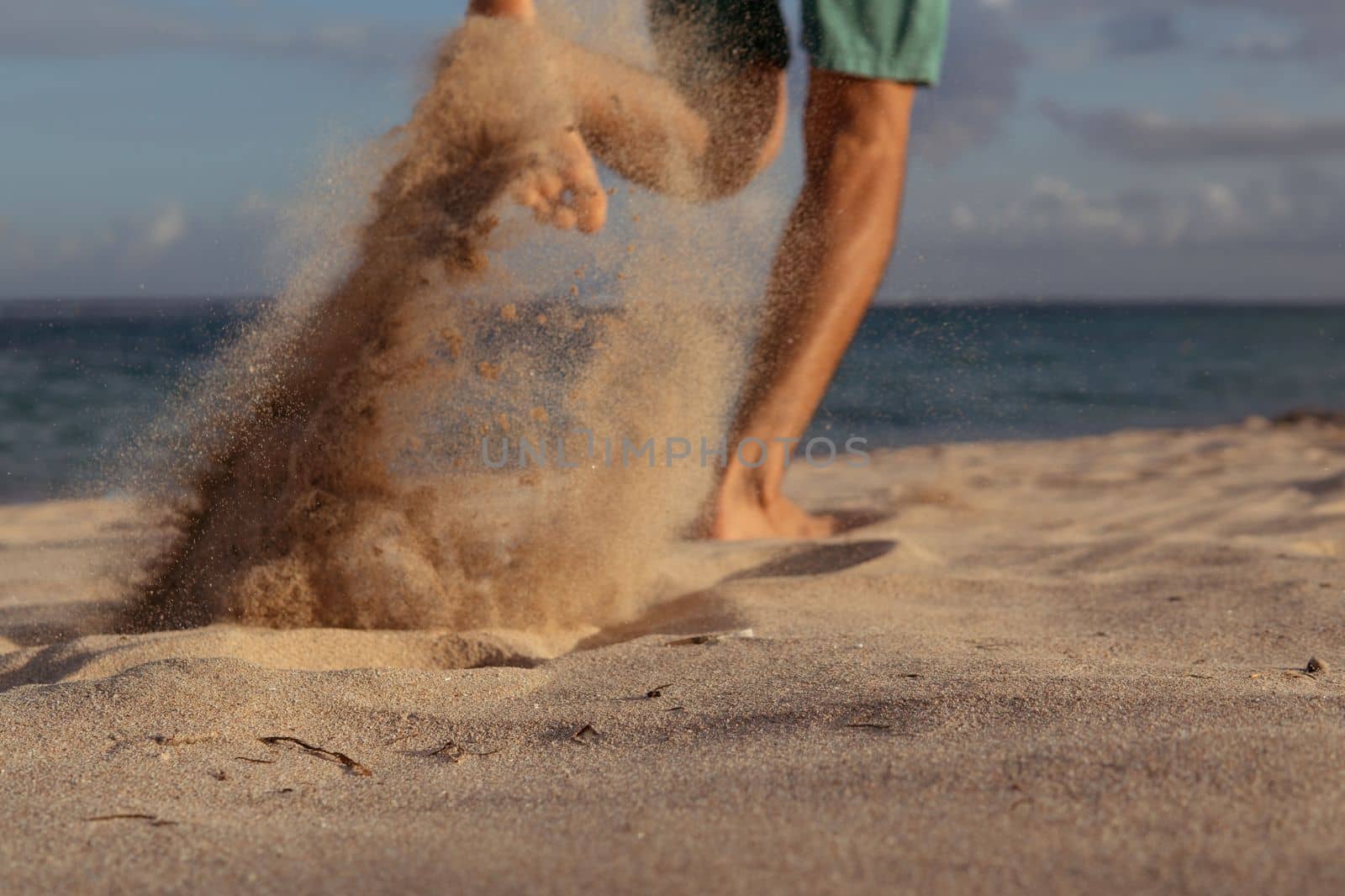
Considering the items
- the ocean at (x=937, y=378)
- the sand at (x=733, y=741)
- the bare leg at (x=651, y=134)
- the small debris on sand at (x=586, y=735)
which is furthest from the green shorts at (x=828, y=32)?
the small debris on sand at (x=586, y=735)

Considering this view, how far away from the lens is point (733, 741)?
1.11m

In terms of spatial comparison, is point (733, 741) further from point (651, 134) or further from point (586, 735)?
point (651, 134)

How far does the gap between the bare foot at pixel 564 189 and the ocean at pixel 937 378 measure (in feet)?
1.68

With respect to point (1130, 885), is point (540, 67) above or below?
above

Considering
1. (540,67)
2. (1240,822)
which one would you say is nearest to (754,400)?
(540,67)

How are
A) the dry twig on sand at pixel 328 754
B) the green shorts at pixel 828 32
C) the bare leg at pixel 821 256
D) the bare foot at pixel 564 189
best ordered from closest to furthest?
the dry twig on sand at pixel 328 754, the bare foot at pixel 564 189, the green shorts at pixel 828 32, the bare leg at pixel 821 256

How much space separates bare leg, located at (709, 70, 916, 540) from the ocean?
17 cm

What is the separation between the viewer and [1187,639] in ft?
5.38

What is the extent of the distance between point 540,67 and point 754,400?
87 cm

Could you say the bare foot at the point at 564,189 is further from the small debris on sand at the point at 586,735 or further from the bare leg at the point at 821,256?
the small debris on sand at the point at 586,735

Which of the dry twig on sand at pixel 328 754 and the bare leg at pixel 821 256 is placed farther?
the bare leg at pixel 821 256

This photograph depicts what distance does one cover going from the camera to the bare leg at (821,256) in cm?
249

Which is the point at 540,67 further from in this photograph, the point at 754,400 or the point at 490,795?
the point at 490,795

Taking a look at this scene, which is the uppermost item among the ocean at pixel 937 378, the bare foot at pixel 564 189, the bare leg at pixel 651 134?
the bare leg at pixel 651 134
